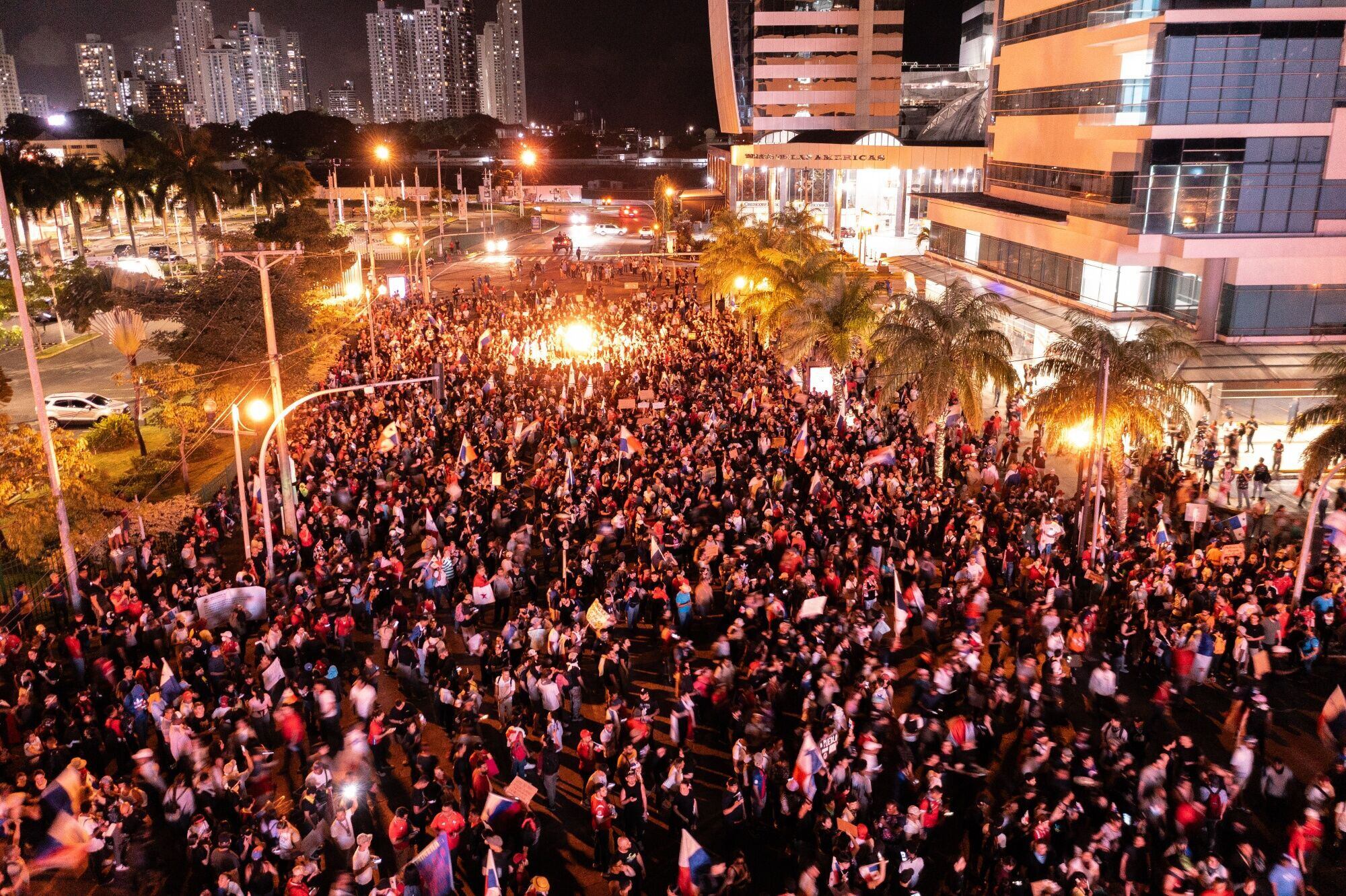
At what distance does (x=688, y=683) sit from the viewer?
44.3 ft

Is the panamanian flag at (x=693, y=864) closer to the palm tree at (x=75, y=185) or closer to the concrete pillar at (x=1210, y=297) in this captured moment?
the concrete pillar at (x=1210, y=297)

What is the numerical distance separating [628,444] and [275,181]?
5649cm

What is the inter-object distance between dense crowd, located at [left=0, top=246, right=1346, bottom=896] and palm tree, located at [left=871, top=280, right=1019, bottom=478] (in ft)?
1.80

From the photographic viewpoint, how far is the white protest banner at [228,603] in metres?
16.3

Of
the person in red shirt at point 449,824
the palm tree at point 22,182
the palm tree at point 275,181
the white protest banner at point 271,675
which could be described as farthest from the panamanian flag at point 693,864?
the palm tree at point 275,181

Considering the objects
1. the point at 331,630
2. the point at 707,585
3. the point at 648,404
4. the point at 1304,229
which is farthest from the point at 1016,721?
the point at 1304,229

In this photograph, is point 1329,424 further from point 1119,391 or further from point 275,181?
A: point 275,181

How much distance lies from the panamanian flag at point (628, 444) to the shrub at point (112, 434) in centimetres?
1661

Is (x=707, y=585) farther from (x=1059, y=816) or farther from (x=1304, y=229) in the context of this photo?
(x=1304, y=229)

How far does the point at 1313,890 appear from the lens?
1067 centimetres

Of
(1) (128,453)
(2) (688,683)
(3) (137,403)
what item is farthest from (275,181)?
(2) (688,683)

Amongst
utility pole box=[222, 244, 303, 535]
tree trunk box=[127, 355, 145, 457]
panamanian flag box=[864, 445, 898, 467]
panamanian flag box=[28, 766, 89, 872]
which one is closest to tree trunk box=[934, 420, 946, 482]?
panamanian flag box=[864, 445, 898, 467]

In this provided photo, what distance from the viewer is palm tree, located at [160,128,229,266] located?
63250 millimetres

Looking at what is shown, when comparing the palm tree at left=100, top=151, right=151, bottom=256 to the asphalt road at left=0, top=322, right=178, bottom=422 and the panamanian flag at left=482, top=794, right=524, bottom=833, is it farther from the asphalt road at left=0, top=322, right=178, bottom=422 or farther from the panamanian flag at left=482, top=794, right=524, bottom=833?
the panamanian flag at left=482, top=794, right=524, bottom=833
